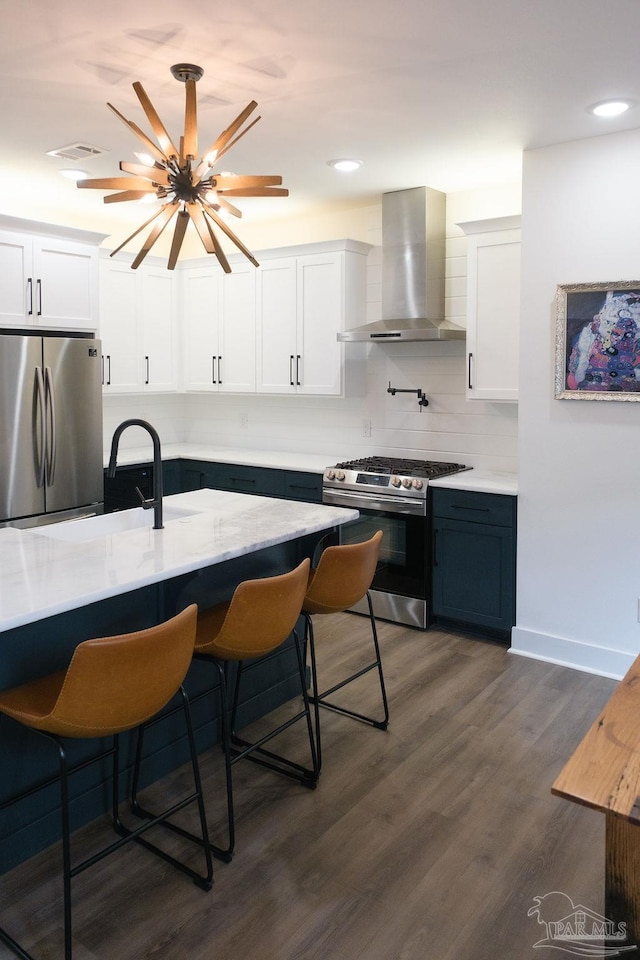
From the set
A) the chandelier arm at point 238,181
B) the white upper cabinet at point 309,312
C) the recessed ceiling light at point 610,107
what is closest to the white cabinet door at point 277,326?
the white upper cabinet at point 309,312

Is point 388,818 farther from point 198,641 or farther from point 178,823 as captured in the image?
point 198,641

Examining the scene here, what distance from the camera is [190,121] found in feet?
8.34

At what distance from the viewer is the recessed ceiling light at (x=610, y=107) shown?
322cm

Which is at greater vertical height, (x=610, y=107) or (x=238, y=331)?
(x=610, y=107)

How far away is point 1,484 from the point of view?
4.25 m

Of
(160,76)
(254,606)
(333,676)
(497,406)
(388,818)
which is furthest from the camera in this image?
(497,406)

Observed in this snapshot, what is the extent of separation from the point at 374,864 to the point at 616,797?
134 centimetres

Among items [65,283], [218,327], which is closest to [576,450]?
[218,327]

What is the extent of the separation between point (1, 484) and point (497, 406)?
3042 mm

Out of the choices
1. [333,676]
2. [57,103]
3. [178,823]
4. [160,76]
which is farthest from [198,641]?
[57,103]

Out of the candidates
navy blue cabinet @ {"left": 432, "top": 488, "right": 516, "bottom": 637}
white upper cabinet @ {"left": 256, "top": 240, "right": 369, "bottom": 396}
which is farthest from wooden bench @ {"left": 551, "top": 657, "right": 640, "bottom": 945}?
white upper cabinet @ {"left": 256, "top": 240, "right": 369, "bottom": 396}

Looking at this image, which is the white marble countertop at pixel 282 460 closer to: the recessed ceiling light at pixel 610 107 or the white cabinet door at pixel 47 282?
the white cabinet door at pixel 47 282

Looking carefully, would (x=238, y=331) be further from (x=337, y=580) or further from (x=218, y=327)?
(x=337, y=580)

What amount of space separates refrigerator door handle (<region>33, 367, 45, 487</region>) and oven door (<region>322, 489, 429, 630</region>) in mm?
1764
